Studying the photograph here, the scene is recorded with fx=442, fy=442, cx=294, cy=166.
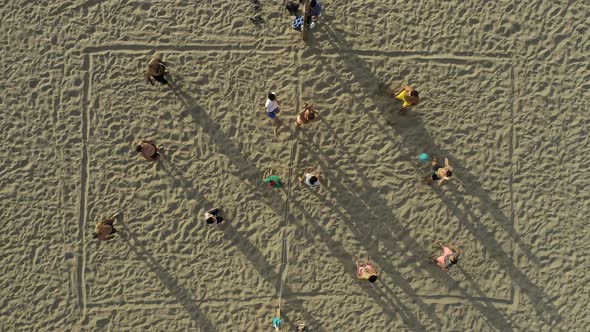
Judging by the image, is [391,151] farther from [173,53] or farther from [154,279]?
[154,279]

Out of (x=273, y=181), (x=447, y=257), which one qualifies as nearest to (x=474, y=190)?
(x=447, y=257)

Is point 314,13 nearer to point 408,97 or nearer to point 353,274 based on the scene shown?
point 408,97

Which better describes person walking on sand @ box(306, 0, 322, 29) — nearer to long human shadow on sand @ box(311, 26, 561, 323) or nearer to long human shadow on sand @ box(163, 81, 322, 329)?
long human shadow on sand @ box(311, 26, 561, 323)

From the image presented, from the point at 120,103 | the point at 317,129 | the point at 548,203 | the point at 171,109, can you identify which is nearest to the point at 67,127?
the point at 120,103

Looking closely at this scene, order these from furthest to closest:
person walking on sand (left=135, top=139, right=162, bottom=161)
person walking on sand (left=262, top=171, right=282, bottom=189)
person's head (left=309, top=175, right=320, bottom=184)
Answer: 1. person walking on sand (left=262, top=171, right=282, bottom=189)
2. person walking on sand (left=135, top=139, right=162, bottom=161)
3. person's head (left=309, top=175, right=320, bottom=184)

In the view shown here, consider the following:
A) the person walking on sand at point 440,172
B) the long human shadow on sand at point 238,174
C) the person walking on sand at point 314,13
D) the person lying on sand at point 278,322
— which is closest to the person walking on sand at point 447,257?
the person walking on sand at point 440,172

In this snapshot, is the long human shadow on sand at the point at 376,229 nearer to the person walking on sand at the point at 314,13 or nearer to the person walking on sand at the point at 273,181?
the person walking on sand at the point at 273,181

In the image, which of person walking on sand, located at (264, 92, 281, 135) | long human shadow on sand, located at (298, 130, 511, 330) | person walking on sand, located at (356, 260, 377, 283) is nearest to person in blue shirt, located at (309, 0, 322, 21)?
person walking on sand, located at (264, 92, 281, 135)
